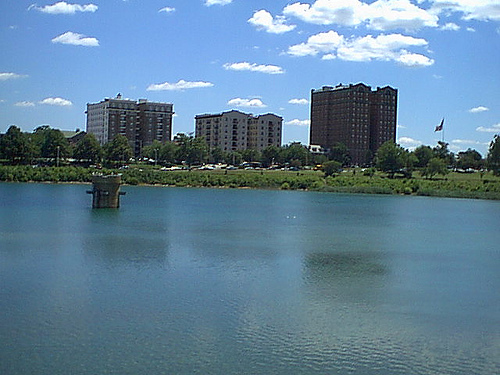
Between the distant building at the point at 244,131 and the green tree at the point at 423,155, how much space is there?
169ft

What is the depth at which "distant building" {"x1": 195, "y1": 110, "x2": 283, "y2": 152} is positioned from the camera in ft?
606

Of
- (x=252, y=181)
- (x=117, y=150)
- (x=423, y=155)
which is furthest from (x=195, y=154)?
(x=423, y=155)

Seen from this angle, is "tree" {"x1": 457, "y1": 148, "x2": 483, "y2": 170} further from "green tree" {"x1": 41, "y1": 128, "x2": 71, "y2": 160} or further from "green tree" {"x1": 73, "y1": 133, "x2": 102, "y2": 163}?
"green tree" {"x1": 41, "y1": 128, "x2": 71, "y2": 160}

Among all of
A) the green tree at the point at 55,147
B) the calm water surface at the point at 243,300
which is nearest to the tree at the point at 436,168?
the green tree at the point at 55,147

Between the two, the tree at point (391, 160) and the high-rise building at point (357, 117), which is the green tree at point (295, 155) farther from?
the high-rise building at point (357, 117)

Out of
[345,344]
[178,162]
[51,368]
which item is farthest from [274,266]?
[178,162]

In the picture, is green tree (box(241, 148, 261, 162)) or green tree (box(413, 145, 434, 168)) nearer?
green tree (box(413, 145, 434, 168))

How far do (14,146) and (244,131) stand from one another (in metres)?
76.8

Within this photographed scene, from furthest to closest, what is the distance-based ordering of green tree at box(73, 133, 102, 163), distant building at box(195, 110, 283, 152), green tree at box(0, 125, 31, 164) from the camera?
1. distant building at box(195, 110, 283, 152)
2. green tree at box(73, 133, 102, 163)
3. green tree at box(0, 125, 31, 164)

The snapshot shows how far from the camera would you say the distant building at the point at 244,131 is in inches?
7269

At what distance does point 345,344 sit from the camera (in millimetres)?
17969

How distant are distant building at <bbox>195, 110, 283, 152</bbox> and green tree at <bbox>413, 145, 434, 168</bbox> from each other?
5163 centimetres

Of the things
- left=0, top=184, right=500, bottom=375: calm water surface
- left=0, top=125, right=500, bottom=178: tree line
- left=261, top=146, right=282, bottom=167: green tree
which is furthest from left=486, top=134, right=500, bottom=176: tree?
left=0, top=184, right=500, bottom=375: calm water surface

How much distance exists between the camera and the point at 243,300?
898 inches
